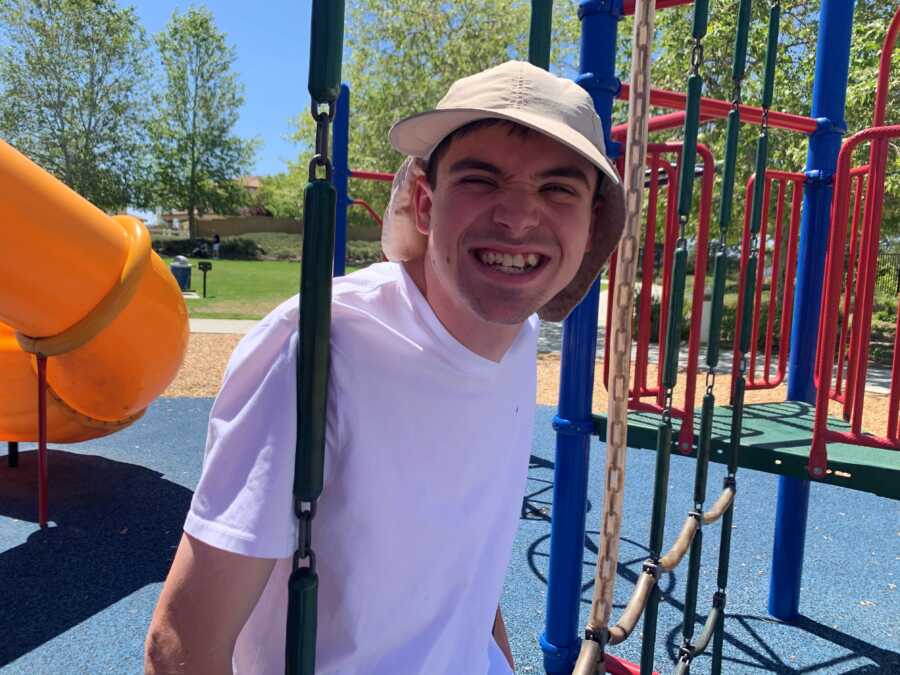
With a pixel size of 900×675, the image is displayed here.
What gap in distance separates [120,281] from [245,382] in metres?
3.62

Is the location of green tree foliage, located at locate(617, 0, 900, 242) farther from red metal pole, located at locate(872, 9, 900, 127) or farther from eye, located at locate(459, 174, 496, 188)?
eye, located at locate(459, 174, 496, 188)

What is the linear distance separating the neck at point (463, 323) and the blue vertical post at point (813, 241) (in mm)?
2449

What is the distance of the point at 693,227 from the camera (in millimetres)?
10141

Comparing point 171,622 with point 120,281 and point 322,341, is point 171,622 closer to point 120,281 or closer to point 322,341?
point 322,341

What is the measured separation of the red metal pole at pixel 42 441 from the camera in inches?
159

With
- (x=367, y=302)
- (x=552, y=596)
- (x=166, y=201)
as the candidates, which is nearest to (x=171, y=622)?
(x=367, y=302)

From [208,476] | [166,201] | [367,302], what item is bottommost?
[208,476]

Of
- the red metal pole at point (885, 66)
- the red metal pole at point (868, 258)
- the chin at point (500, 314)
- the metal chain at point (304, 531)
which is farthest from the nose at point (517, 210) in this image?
the red metal pole at point (885, 66)

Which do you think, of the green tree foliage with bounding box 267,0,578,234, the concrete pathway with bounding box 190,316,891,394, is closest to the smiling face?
the concrete pathway with bounding box 190,316,891,394

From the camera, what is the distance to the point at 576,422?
86.8 inches

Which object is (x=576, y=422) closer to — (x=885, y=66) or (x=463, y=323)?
(x=463, y=323)

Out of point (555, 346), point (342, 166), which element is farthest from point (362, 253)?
point (342, 166)

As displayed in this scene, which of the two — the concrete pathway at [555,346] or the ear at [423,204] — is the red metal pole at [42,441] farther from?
the concrete pathway at [555,346]

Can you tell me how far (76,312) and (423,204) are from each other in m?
3.46
